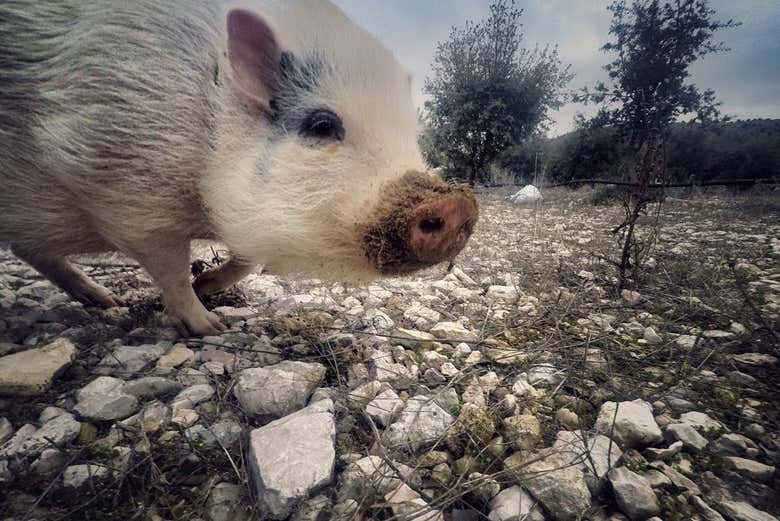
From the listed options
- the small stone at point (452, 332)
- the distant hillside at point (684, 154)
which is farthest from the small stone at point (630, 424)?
the distant hillside at point (684, 154)

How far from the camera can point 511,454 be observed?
137 centimetres

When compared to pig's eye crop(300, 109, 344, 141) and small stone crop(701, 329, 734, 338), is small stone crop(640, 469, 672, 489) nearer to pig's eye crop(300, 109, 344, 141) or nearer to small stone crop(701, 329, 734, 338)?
small stone crop(701, 329, 734, 338)

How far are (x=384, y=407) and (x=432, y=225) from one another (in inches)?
31.2

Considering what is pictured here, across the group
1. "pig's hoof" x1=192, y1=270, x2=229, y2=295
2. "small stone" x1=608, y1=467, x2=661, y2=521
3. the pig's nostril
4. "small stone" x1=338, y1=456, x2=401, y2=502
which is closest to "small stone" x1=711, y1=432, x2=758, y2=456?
Result: "small stone" x1=608, y1=467, x2=661, y2=521

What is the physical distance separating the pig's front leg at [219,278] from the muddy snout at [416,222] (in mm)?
1494

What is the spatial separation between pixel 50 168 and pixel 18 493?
144 centimetres

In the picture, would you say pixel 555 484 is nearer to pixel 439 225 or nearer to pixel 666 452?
pixel 666 452

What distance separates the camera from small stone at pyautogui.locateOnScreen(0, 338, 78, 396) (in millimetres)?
1546

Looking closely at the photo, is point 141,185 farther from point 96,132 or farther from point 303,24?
point 303,24

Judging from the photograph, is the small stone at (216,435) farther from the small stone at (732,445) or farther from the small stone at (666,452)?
the small stone at (732,445)

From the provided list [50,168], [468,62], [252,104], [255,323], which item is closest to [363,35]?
[252,104]

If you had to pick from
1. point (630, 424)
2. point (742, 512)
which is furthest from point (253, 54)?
point (742, 512)

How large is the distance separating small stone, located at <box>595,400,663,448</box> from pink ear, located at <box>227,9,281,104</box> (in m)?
2.02

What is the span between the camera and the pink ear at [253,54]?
1.65 m
